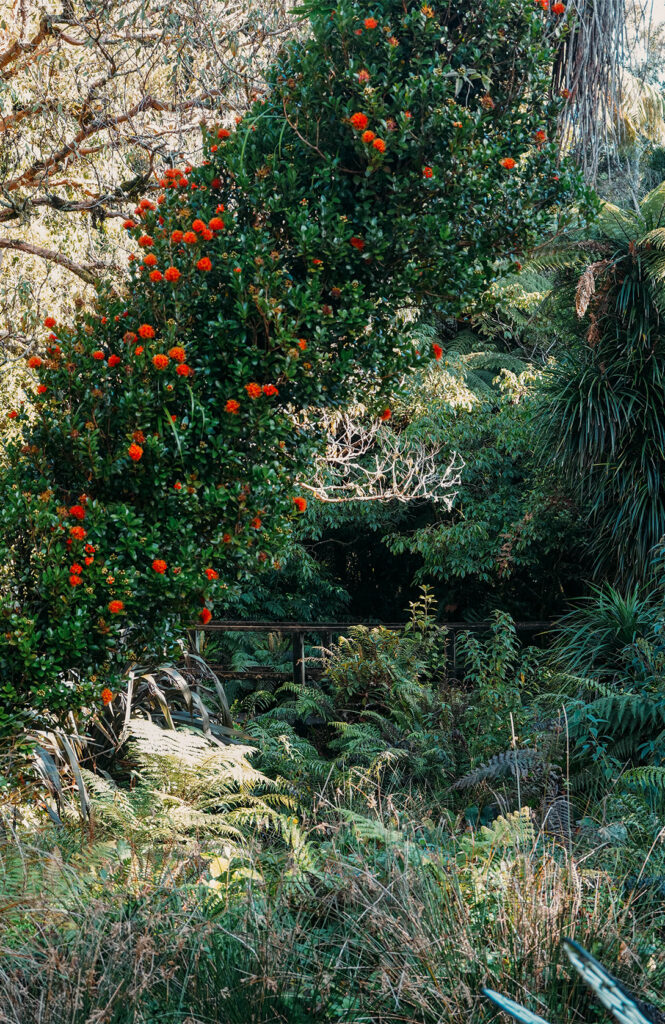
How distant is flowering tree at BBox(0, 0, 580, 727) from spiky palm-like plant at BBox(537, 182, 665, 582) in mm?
3695

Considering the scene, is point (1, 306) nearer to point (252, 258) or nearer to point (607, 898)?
point (252, 258)

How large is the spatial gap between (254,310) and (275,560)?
108 centimetres

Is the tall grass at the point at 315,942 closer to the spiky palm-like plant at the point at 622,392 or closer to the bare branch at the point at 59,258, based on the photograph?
the bare branch at the point at 59,258

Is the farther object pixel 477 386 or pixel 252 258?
pixel 477 386

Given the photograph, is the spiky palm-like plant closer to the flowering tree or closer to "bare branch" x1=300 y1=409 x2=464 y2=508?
"bare branch" x1=300 y1=409 x2=464 y2=508

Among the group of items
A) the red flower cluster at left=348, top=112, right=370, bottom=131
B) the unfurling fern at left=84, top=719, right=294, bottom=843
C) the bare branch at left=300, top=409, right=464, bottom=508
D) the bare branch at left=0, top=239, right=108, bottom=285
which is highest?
the bare branch at left=0, top=239, right=108, bottom=285

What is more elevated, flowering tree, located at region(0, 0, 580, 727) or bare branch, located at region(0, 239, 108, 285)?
bare branch, located at region(0, 239, 108, 285)

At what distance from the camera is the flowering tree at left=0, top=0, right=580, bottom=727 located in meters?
3.41

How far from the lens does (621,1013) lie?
1.32 m

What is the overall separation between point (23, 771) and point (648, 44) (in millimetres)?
4537

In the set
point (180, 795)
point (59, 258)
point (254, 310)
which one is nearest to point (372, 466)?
point (59, 258)

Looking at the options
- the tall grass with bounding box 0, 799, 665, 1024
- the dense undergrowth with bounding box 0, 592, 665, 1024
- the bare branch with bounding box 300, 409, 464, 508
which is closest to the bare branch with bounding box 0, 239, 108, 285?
the bare branch with bounding box 300, 409, 464, 508

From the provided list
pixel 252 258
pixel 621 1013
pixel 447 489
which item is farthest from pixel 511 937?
pixel 447 489

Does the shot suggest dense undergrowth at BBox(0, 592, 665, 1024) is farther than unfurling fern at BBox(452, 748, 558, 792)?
No
